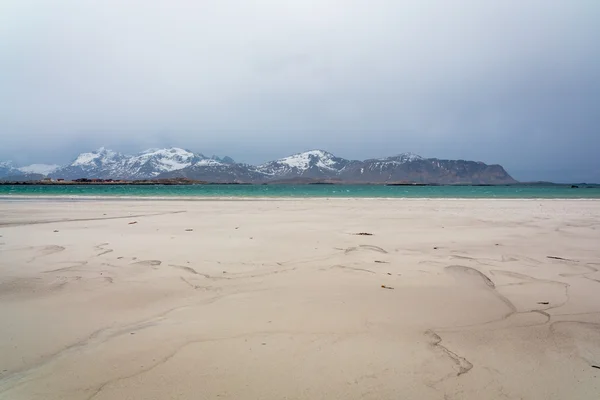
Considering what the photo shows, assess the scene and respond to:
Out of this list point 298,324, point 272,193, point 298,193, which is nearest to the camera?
point 298,324

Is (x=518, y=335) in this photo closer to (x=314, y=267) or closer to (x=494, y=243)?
(x=314, y=267)

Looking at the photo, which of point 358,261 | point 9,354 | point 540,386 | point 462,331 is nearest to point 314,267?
point 358,261

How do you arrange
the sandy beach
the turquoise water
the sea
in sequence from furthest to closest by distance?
the turquoise water → the sea → the sandy beach

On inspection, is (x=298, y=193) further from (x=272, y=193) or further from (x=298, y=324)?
(x=298, y=324)

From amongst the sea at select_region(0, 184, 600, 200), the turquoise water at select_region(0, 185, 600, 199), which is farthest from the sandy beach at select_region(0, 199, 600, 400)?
the turquoise water at select_region(0, 185, 600, 199)

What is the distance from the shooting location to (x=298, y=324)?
128 inches

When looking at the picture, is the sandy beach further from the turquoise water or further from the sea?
the turquoise water

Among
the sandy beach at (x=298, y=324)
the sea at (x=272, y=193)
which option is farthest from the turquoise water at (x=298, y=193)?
the sandy beach at (x=298, y=324)

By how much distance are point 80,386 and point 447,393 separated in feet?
8.11

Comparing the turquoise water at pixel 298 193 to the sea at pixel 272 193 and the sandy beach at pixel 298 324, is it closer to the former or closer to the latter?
the sea at pixel 272 193

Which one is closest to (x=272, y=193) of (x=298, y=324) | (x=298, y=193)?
(x=298, y=193)

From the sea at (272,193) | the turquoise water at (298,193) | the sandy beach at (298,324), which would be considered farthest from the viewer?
the turquoise water at (298,193)

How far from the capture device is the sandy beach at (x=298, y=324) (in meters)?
2.35

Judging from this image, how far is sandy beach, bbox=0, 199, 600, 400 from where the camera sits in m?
2.35
